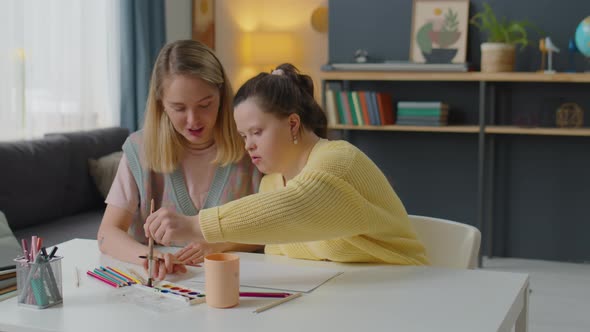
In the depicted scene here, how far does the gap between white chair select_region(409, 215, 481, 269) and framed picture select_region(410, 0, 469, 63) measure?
2729mm

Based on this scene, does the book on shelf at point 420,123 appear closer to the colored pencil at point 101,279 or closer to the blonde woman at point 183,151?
the blonde woman at point 183,151

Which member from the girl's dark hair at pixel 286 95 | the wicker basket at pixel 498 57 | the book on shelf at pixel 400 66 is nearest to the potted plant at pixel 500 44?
the wicker basket at pixel 498 57

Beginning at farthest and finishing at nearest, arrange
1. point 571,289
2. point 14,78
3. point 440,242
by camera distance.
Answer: point 14,78, point 571,289, point 440,242

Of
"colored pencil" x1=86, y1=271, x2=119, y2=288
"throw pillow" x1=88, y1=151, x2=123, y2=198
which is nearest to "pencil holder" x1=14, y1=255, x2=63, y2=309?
"colored pencil" x1=86, y1=271, x2=119, y2=288

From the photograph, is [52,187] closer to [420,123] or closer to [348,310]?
[420,123]

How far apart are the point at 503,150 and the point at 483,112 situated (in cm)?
40

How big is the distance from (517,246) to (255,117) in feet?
10.4

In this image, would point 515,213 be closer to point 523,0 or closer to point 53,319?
point 523,0

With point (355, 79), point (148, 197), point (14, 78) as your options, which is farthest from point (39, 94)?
point (148, 197)

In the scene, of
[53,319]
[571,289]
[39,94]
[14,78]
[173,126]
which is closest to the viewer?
[53,319]

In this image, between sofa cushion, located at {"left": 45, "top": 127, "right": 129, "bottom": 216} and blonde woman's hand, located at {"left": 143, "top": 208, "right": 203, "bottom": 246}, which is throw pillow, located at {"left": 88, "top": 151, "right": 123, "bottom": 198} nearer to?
sofa cushion, located at {"left": 45, "top": 127, "right": 129, "bottom": 216}

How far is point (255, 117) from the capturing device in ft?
5.24

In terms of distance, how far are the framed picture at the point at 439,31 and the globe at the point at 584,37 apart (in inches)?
25.1

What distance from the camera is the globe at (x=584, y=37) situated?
3.87 meters
